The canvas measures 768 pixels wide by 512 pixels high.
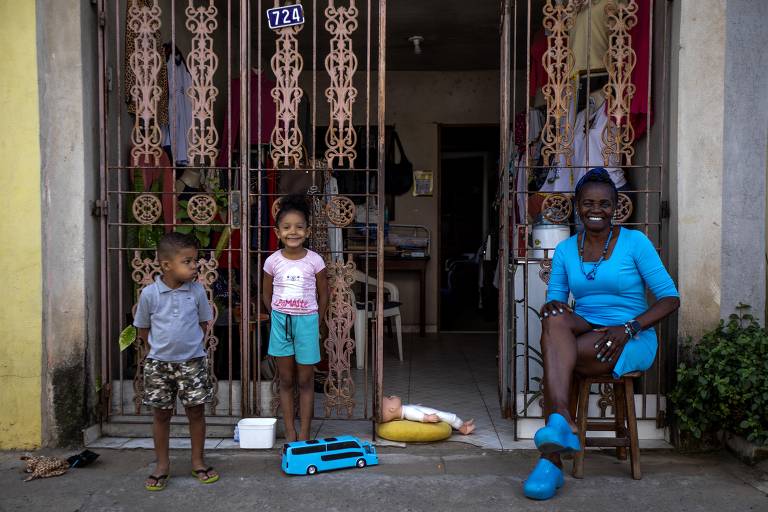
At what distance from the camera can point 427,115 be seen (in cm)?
916

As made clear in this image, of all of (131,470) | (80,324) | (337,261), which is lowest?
(131,470)

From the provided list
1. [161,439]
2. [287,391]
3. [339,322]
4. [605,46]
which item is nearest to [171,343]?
[161,439]

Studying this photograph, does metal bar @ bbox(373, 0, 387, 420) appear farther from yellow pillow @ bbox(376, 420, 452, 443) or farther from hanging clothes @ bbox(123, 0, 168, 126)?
hanging clothes @ bbox(123, 0, 168, 126)

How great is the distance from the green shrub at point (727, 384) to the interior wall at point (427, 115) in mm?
5221

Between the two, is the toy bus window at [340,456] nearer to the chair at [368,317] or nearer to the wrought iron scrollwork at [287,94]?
the wrought iron scrollwork at [287,94]

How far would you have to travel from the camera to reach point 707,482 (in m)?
3.74

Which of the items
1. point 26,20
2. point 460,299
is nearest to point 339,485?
point 26,20

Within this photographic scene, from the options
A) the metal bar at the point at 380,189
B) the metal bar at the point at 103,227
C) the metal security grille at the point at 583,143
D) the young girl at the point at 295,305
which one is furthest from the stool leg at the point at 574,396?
the metal bar at the point at 103,227

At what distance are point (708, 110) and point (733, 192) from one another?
0.53 m

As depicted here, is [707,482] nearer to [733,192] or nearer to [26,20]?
[733,192]

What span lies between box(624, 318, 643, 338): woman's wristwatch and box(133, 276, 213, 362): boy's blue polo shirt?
2330 mm

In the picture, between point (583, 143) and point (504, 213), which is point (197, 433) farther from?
point (583, 143)

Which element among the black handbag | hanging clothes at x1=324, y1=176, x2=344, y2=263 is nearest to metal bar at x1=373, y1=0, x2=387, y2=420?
hanging clothes at x1=324, y1=176, x2=344, y2=263

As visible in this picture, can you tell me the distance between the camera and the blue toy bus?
150 inches
